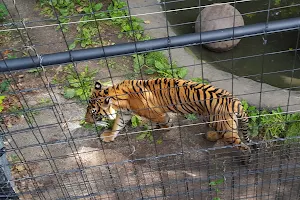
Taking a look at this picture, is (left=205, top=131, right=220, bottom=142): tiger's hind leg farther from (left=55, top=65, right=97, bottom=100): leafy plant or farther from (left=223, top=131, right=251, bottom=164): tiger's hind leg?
(left=55, top=65, right=97, bottom=100): leafy plant

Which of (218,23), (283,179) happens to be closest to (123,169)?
(283,179)

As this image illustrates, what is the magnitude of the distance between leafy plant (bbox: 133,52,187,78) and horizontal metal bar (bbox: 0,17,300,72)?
269 cm

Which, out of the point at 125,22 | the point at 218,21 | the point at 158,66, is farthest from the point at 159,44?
the point at 125,22

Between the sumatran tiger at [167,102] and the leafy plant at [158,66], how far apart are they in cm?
82

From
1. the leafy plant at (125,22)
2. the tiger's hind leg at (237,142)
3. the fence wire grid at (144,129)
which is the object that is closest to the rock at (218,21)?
the fence wire grid at (144,129)

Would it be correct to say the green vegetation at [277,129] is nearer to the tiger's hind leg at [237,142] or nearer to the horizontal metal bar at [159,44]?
the tiger's hind leg at [237,142]

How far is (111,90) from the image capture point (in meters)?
4.27

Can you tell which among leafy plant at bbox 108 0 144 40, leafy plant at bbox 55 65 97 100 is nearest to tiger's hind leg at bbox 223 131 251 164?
leafy plant at bbox 55 65 97 100

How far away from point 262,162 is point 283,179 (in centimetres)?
47

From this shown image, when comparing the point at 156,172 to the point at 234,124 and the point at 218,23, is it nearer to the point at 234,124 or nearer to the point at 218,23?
the point at 234,124

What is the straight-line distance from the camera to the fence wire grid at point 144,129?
10.9ft

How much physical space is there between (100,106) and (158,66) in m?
1.28

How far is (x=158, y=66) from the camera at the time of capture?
523cm

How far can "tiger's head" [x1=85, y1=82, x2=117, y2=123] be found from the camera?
13.8ft
